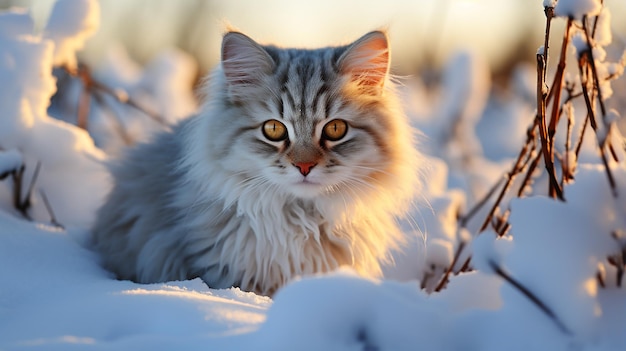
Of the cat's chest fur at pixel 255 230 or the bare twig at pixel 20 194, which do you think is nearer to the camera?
the cat's chest fur at pixel 255 230

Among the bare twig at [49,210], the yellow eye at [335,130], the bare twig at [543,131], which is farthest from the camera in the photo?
the bare twig at [49,210]

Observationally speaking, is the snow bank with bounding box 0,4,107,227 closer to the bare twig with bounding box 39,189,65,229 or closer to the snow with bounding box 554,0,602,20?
the bare twig with bounding box 39,189,65,229

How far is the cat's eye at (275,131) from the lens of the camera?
2127 millimetres

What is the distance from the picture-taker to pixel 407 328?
1.02 m

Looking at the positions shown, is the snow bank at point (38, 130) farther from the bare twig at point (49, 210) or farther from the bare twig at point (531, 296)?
the bare twig at point (531, 296)

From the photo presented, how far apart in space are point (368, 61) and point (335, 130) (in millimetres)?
305

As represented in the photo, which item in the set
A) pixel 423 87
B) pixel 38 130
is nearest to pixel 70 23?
pixel 38 130

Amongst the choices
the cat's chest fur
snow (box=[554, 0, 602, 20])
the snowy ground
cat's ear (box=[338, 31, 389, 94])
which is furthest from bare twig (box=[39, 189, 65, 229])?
snow (box=[554, 0, 602, 20])

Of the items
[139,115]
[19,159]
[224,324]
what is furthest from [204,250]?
[139,115]

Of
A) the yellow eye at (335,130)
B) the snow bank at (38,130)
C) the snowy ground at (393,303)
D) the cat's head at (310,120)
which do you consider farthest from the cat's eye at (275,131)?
the snow bank at (38,130)

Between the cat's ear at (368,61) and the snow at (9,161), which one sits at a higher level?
the cat's ear at (368,61)

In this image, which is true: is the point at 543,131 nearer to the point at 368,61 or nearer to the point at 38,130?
the point at 368,61

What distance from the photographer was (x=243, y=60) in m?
2.21

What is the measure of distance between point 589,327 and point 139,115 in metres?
5.93
